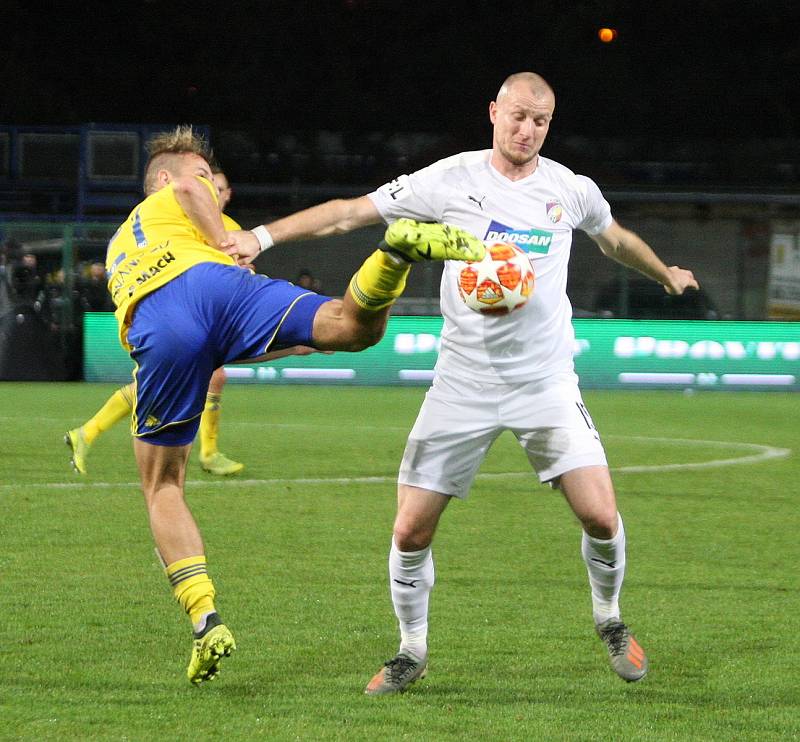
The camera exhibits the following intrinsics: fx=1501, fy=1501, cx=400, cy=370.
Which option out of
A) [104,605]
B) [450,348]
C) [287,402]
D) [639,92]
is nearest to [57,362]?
[287,402]

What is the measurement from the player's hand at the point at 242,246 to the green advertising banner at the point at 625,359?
16.9m

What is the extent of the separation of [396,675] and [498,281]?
1.40 metres

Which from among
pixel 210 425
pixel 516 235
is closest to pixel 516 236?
pixel 516 235

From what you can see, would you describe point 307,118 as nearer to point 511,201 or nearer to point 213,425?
point 213,425

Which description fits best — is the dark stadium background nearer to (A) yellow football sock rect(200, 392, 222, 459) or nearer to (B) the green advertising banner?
(B) the green advertising banner

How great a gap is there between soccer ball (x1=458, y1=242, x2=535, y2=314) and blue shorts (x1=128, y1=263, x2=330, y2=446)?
53 cm

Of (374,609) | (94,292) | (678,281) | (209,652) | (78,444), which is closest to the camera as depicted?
(209,652)

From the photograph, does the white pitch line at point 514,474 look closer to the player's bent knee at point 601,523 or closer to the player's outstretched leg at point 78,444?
the player's outstretched leg at point 78,444

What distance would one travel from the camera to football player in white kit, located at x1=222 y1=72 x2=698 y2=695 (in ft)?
17.4

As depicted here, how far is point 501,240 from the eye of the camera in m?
5.39

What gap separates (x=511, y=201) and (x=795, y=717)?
2031 mm

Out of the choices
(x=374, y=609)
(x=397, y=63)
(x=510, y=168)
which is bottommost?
(x=374, y=609)

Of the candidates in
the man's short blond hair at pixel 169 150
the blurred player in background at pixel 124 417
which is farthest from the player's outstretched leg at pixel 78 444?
the man's short blond hair at pixel 169 150

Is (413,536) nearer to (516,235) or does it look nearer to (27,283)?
(516,235)
